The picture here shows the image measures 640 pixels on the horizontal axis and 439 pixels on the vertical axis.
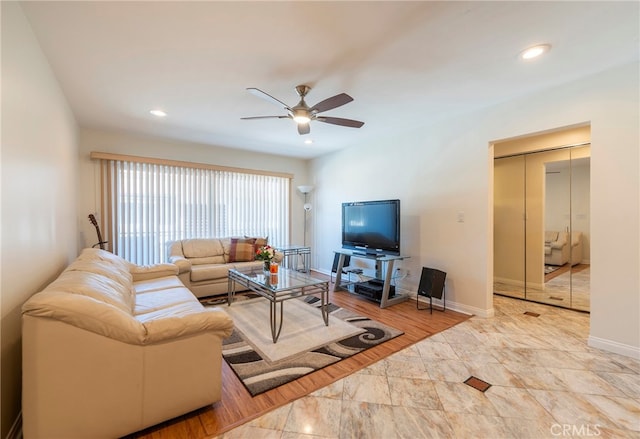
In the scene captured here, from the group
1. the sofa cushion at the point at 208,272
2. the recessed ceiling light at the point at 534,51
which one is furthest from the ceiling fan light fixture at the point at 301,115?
the sofa cushion at the point at 208,272

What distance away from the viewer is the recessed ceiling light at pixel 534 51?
6.56 feet

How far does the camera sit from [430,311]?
3385 mm

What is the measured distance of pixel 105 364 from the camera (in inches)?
53.2

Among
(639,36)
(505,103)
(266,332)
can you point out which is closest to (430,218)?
(505,103)

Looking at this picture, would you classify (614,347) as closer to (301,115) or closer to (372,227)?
(372,227)

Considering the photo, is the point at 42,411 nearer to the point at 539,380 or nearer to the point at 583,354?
the point at 539,380

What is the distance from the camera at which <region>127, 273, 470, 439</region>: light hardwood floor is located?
5.03ft

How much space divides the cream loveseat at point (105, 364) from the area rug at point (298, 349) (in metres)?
0.43

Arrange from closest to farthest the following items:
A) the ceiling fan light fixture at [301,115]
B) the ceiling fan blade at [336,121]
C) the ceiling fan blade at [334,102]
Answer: the ceiling fan blade at [334,102] → the ceiling fan light fixture at [301,115] → the ceiling fan blade at [336,121]

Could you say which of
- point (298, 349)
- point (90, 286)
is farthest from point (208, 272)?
point (90, 286)

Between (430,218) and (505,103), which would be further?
(430,218)

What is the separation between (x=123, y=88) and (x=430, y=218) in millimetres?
3920

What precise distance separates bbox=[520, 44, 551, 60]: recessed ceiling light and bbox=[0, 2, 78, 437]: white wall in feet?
11.0

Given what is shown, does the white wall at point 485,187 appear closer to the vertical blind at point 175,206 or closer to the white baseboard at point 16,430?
the vertical blind at point 175,206
